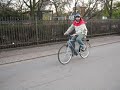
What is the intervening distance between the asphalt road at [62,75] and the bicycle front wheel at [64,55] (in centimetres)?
21

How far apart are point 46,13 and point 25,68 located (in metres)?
14.1

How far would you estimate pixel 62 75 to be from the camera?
245 inches

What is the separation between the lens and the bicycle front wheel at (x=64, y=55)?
7906 millimetres

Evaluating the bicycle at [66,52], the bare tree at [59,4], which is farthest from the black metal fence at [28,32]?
the bare tree at [59,4]

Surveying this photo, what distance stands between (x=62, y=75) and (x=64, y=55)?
1.83 metres

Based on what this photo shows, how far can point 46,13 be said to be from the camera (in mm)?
20906

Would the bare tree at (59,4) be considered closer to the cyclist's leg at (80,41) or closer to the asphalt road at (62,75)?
the cyclist's leg at (80,41)

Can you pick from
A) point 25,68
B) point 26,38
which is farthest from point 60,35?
point 25,68

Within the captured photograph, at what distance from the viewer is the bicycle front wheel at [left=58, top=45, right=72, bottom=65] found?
311 inches

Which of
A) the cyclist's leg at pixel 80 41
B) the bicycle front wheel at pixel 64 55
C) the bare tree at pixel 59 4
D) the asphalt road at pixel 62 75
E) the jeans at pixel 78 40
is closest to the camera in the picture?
the asphalt road at pixel 62 75

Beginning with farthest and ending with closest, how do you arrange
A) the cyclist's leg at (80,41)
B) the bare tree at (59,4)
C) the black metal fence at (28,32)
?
the bare tree at (59,4)
the black metal fence at (28,32)
the cyclist's leg at (80,41)

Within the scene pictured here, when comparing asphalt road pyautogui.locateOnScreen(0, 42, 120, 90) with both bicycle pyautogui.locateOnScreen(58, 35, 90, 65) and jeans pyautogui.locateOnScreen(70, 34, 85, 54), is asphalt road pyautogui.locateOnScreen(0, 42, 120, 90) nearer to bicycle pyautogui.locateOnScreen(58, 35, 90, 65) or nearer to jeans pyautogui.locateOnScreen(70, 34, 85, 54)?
bicycle pyautogui.locateOnScreen(58, 35, 90, 65)

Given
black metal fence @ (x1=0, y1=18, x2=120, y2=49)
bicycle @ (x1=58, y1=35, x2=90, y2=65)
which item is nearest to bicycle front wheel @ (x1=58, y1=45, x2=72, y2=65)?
bicycle @ (x1=58, y1=35, x2=90, y2=65)

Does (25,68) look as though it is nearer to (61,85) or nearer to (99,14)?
(61,85)
